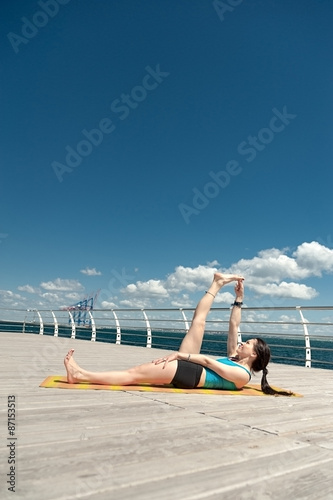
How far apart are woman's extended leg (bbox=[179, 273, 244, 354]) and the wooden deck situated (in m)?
0.54

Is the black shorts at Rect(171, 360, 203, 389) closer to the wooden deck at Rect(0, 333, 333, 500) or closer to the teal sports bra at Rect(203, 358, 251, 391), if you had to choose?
the teal sports bra at Rect(203, 358, 251, 391)

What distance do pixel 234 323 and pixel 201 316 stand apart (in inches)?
20.1

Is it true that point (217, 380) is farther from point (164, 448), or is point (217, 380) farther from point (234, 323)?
point (164, 448)

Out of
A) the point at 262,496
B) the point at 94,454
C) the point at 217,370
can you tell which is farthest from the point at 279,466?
the point at 217,370

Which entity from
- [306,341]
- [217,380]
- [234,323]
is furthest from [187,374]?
[306,341]

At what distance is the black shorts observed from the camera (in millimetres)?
2746

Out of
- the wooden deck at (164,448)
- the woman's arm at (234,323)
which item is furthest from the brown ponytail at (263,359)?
the woman's arm at (234,323)

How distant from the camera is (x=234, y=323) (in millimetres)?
3514

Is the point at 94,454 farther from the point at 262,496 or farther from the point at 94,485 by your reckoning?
the point at 262,496

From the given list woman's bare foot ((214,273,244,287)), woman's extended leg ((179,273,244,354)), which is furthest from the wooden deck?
woman's bare foot ((214,273,244,287))

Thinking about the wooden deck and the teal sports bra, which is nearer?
the wooden deck

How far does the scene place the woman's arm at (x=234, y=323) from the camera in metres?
3.44

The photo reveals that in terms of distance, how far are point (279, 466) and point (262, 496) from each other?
0.27 metres

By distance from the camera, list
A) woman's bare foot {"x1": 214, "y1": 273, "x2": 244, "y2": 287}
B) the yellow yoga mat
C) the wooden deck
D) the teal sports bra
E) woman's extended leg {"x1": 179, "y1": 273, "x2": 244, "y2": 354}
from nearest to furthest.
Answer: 1. the wooden deck
2. the yellow yoga mat
3. the teal sports bra
4. woman's extended leg {"x1": 179, "y1": 273, "x2": 244, "y2": 354}
5. woman's bare foot {"x1": 214, "y1": 273, "x2": 244, "y2": 287}
